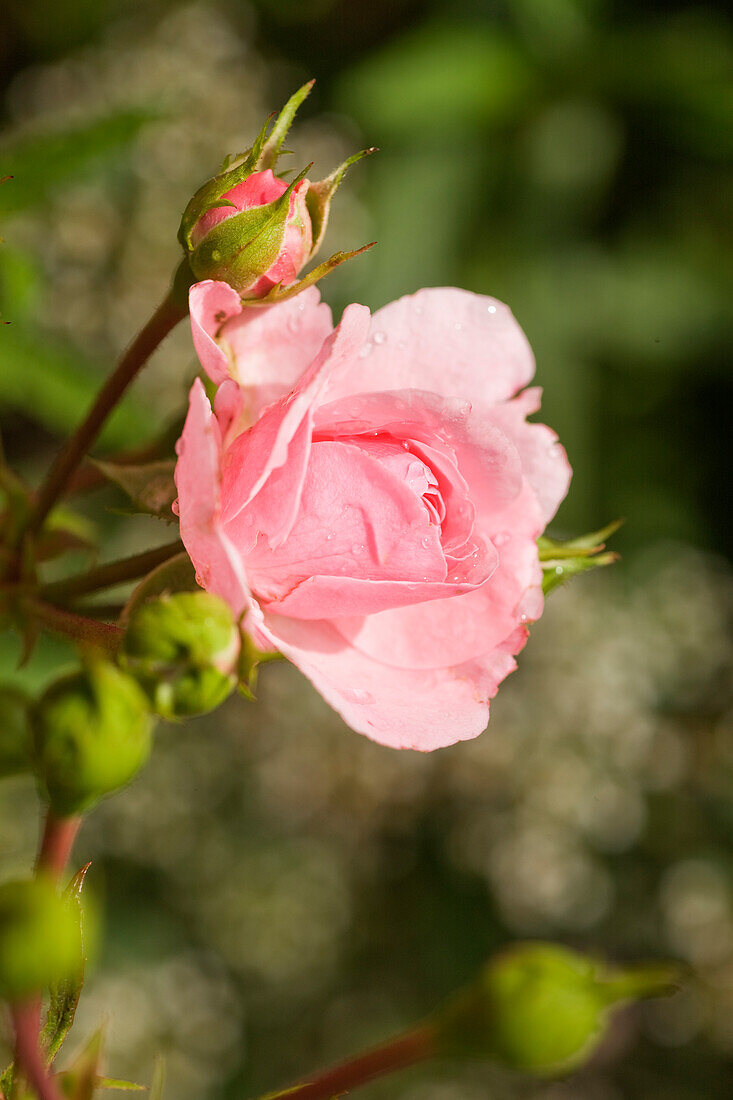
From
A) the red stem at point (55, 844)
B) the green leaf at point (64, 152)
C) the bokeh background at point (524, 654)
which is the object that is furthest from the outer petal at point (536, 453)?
the bokeh background at point (524, 654)

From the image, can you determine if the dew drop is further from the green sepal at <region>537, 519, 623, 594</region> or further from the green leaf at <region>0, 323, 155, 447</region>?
the green leaf at <region>0, 323, 155, 447</region>

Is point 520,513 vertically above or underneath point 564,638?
above

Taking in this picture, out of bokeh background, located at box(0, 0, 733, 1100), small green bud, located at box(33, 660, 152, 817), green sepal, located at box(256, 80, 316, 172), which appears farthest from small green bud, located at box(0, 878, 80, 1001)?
bokeh background, located at box(0, 0, 733, 1100)

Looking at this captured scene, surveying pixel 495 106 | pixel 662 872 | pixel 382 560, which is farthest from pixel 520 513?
pixel 662 872

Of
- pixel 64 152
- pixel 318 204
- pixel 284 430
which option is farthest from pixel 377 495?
pixel 64 152

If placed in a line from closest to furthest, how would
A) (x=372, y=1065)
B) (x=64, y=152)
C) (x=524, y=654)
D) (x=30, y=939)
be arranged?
(x=30, y=939)
(x=372, y=1065)
(x=64, y=152)
(x=524, y=654)

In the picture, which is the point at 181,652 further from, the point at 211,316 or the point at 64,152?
the point at 64,152

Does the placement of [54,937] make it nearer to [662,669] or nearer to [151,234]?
[151,234]
